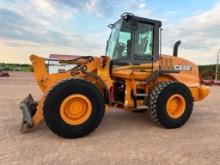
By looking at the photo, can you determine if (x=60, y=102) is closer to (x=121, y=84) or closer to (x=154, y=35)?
(x=121, y=84)

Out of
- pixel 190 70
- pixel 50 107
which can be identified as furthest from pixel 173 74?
pixel 50 107

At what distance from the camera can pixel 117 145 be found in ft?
14.9

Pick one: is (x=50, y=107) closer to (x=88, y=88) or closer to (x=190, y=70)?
(x=88, y=88)

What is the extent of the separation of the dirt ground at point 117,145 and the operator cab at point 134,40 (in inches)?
61.7

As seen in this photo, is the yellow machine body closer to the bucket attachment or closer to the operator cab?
the bucket attachment

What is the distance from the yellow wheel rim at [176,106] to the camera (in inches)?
233

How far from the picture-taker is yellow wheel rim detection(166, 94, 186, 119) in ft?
19.4

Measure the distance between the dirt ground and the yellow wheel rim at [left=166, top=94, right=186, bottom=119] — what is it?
14.2 inches

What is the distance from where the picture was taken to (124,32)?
6012 millimetres

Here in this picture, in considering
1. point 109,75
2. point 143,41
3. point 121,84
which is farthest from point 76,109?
point 143,41

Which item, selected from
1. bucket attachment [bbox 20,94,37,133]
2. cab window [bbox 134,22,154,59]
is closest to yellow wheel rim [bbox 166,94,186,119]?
cab window [bbox 134,22,154,59]

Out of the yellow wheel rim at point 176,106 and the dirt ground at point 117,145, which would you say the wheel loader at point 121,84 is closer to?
the yellow wheel rim at point 176,106

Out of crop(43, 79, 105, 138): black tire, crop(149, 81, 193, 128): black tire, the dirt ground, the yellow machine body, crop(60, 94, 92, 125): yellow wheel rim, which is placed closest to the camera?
the dirt ground

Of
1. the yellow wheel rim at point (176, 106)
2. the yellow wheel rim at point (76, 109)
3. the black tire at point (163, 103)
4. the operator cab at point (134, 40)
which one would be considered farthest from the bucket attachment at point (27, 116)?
the yellow wheel rim at point (176, 106)
